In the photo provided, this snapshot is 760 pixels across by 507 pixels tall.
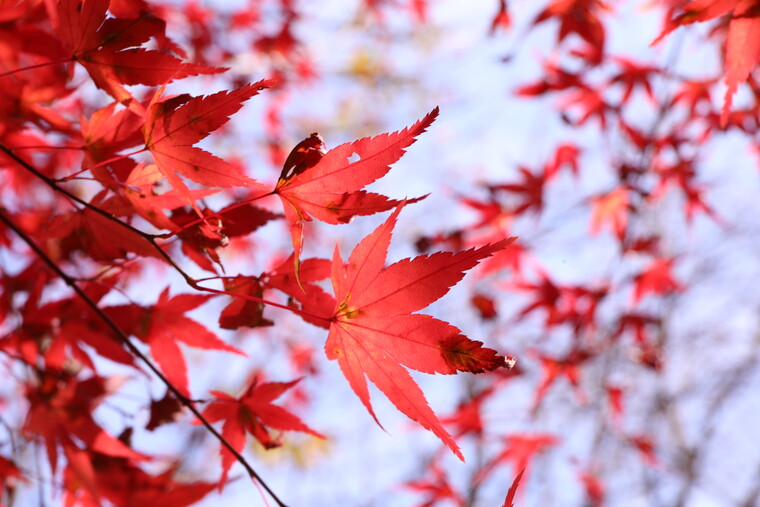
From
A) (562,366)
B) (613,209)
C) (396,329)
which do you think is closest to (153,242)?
(396,329)

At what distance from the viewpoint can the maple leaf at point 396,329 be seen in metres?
0.48

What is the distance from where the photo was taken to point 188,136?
52 cm

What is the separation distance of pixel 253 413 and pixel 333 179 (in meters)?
0.38

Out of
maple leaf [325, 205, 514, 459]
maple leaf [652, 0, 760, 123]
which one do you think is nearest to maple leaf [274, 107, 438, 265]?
maple leaf [325, 205, 514, 459]

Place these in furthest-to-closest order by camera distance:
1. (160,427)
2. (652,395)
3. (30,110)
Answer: (652,395) < (160,427) < (30,110)

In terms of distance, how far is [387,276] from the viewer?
0.51 metres

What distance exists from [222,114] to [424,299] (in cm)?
21

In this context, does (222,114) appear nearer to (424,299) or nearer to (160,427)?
(424,299)

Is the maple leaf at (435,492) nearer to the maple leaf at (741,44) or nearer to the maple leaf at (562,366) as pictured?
the maple leaf at (562,366)

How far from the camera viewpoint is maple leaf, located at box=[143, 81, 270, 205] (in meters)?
0.50

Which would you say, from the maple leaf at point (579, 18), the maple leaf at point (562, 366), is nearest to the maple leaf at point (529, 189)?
the maple leaf at point (579, 18)

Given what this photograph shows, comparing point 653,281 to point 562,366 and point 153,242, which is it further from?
point 153,242

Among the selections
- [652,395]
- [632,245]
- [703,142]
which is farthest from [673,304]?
[703,142]

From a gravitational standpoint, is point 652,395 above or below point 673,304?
below
